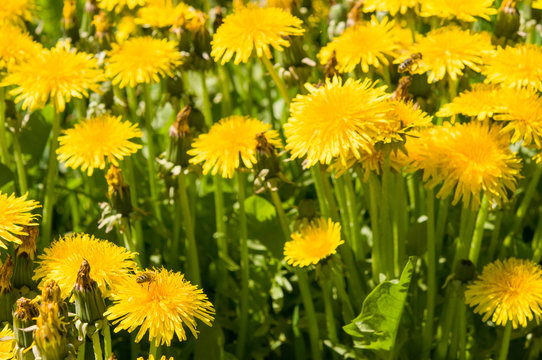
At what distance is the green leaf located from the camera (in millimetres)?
1655

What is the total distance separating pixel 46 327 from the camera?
1229 mm

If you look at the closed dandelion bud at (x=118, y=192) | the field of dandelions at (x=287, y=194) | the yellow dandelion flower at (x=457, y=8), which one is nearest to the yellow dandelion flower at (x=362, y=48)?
the field of dandelions at (x=287, y=194)

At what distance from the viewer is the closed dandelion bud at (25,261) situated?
5.24 feet

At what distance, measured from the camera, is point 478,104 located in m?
1.74

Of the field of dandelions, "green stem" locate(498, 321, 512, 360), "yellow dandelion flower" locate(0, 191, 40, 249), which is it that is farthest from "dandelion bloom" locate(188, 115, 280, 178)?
"green stem" locate(498, 321, 512, 360)

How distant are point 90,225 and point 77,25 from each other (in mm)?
680

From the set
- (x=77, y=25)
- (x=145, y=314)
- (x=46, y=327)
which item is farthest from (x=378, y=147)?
(x=77, y=25)

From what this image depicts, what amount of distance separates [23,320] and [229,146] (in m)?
0.69

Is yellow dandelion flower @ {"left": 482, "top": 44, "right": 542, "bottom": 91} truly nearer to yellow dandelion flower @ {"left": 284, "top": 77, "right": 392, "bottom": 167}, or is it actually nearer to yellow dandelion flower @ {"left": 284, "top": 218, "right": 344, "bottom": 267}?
yellow dandelion flower @ {"left": 284, "top": 77, "right": 392, "bottom": 167}

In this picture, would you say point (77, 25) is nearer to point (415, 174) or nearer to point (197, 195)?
point (197, 195)

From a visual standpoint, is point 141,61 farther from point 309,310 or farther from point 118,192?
point 309,310

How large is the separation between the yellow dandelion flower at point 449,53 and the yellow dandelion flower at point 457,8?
0.30 ft

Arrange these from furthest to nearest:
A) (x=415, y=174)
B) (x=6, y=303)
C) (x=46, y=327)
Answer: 1. (x=415, y=174)
2. (x=6, y=303)
3. (x=46, y=327)

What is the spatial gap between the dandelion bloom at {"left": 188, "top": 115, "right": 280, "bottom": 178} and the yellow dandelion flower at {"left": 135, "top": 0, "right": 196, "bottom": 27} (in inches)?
22.1
